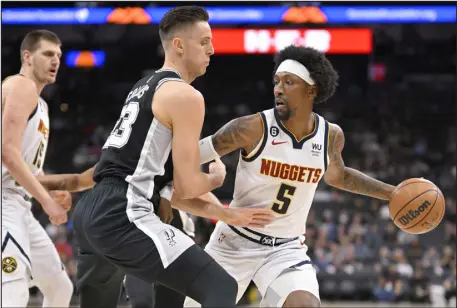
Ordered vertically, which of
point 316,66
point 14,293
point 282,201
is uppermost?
point 316,66

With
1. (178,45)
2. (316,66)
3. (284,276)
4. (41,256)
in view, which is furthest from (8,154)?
(316,66)

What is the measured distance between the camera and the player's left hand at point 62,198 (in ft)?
16.4

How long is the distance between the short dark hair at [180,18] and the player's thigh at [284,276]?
159 cm

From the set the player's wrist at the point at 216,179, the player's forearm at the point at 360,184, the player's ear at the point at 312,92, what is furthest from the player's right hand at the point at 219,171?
the player's forearm at the point at 360,184

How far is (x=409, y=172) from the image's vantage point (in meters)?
17.5

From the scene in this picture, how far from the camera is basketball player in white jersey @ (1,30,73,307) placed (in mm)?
4617

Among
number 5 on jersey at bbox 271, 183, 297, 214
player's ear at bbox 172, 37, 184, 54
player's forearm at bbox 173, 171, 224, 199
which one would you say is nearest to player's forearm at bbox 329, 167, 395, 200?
number 5 on jersey at bbox 271, 183, 297, 214

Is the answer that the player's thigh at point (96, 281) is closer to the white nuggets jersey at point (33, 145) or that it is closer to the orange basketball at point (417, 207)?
the white nuggets jersey at point (33, 145)

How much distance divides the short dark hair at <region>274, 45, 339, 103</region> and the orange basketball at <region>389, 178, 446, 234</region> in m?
0.82

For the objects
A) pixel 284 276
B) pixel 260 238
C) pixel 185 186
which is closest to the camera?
pixel 185 186

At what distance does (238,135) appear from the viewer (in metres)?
4.47

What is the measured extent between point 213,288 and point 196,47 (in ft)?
4.15

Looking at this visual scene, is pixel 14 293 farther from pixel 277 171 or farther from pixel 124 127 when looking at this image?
pixel 277 171

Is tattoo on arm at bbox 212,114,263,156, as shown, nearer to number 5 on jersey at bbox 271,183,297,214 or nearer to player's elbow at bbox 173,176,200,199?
number 5 on jersey at bbox 271,183,297,214
